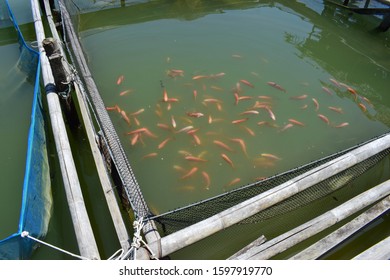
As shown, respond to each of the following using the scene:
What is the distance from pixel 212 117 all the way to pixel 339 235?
3.42 metres

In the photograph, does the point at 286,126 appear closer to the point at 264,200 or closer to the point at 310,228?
the point at 310,228

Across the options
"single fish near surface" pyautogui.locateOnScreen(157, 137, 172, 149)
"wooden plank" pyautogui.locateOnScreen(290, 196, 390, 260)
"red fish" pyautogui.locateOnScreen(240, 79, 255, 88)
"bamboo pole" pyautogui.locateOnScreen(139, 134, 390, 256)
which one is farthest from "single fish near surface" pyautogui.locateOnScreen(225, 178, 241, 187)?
"red fish" pyautogui.locateOnScreen(240, 79, 255, 88)

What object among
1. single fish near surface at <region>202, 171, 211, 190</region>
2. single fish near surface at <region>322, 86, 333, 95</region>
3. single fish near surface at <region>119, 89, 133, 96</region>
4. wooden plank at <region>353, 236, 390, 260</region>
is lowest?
single fish near surface at <region>202, 171, 211, 190</region>

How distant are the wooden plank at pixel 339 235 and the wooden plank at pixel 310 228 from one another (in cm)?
11

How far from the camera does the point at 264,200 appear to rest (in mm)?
3539

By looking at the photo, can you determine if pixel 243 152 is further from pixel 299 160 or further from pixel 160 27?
pixel 160 27

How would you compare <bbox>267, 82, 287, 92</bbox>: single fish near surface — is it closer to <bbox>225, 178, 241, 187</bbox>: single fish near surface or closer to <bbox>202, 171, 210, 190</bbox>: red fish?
<bbox>225, 178, 241, 187</bbox>: single fish near surface

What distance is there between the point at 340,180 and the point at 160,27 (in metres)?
6.59

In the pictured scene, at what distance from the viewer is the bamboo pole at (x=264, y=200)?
311 centimetres

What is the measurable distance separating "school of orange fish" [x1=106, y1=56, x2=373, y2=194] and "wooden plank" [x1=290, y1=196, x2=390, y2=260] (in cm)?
182

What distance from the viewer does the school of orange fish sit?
575cm

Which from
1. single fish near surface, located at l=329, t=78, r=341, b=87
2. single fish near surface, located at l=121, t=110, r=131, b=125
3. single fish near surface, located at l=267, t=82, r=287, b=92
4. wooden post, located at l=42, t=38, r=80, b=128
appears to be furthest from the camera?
single fish near surface, located at l=329, t=78, r=341, b=87

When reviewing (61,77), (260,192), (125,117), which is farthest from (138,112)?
(260,192)

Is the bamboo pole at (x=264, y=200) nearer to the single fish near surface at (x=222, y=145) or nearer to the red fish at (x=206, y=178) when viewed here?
the red fish at (x=206, y=178)
